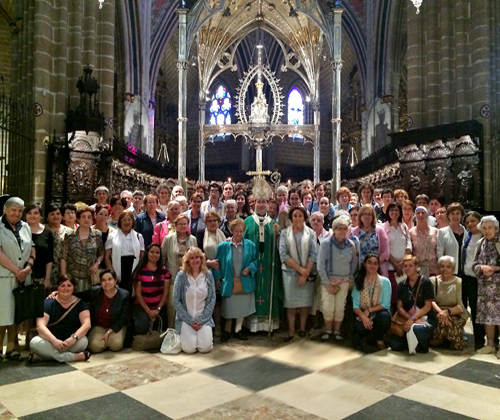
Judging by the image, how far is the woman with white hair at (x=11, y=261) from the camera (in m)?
4.50

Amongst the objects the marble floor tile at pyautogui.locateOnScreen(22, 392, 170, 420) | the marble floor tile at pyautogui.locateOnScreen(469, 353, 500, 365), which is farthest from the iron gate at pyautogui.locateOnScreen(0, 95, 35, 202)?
the marble floor tile at pyautogui.locateOnScreen(469, 353, 500, 365)

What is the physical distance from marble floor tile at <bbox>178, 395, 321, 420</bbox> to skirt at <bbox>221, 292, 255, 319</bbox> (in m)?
2.09

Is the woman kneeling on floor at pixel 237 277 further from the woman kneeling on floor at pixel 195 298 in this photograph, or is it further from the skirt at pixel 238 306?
the woman kneeling on floor at pixel 195 298

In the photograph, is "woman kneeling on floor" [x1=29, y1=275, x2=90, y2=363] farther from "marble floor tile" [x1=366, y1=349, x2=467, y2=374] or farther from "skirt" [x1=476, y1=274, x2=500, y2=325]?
"skirt" [x1=476, y1=274, x2=500, y2=325]

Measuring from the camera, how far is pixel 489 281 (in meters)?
4.97

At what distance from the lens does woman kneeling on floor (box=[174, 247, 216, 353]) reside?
4973 mm

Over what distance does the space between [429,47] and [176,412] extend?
36.6ft

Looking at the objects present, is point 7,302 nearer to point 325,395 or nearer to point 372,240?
point 325,395

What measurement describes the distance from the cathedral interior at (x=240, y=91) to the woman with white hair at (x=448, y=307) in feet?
18.1

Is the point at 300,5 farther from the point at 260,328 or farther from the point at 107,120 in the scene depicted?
the point at 260,328

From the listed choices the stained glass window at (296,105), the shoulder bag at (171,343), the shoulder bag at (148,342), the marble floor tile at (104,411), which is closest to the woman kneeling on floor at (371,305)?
the shoulder bag at (171,343)

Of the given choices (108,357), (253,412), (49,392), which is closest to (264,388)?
(253,412)

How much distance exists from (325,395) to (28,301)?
9.76ft

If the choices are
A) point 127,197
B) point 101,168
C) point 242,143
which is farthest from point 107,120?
point 242,143
